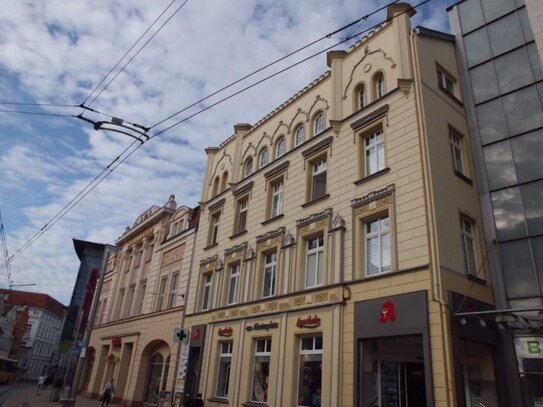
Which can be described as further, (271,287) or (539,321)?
(271,287)

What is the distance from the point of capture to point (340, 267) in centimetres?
1538

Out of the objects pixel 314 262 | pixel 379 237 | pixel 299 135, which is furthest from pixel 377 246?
pixel 299 135

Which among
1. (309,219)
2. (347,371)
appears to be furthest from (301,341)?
(309,219)

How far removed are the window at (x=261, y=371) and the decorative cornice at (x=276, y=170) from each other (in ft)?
24.8

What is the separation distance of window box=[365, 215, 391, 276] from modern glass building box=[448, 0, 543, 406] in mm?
3477

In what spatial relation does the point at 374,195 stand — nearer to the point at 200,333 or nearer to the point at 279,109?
the point at 279,109

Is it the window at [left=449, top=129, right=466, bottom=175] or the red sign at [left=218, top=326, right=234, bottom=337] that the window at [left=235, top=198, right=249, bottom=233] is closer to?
the red sign at [left=218, top=326, right=234, bottom=337]

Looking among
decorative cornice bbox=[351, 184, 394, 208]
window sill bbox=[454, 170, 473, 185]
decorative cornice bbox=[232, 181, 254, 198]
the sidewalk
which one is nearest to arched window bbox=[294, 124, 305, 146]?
decorative cornice bbox=[232, 181, 254, 198]

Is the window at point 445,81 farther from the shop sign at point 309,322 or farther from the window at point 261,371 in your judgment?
the window at point 261,371

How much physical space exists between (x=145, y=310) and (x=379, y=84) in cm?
2158

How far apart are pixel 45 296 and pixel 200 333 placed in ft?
337

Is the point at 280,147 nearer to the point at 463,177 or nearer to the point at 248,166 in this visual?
the point at 248,166

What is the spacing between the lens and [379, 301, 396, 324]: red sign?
42.6 feet

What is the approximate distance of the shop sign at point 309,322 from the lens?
15.4m
